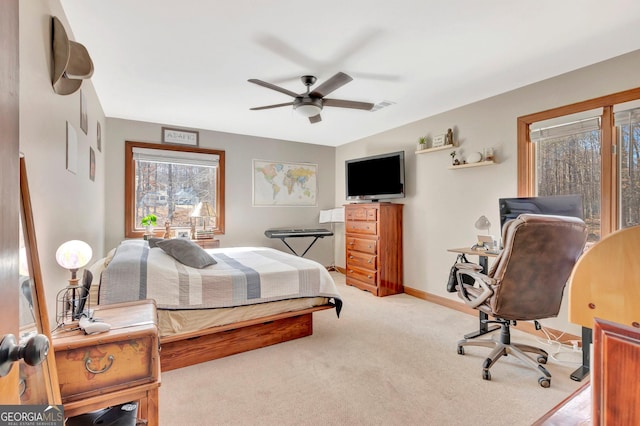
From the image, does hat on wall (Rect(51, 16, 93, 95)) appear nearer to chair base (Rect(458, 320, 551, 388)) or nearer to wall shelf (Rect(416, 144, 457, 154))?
chair base (Rect(458, 320, 551, 388))

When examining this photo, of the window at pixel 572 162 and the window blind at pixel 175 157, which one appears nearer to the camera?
the window at pixel 572 162

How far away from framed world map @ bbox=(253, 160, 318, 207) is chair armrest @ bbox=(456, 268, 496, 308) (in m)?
3.43

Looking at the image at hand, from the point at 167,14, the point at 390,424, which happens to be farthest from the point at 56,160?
the point at 390,424

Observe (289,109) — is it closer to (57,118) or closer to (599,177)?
(57,118)

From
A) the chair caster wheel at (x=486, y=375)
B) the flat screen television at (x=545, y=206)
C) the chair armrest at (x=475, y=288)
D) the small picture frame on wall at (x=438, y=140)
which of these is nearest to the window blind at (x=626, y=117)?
the flat screen television at (x=545, y=206)

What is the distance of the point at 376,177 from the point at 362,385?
299cm

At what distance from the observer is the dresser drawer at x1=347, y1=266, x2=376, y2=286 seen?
418cm

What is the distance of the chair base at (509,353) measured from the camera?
80.4 inches

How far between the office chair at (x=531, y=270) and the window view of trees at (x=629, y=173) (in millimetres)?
741

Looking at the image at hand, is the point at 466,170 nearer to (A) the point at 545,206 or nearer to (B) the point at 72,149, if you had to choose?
(A) the point at 545,206

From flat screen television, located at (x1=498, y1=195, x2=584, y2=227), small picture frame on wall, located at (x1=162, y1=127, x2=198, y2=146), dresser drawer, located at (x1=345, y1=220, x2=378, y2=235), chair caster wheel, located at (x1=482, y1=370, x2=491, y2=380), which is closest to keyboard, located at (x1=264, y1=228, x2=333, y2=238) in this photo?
dresser drawer, located at (x1=345, y1=220, x2=378, y2=235)

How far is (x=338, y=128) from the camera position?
4559 millimetres

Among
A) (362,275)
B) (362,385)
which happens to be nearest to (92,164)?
(362,385)

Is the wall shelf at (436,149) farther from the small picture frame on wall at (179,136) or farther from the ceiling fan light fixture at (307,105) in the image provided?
the small picture frame on wall at (179,136)
